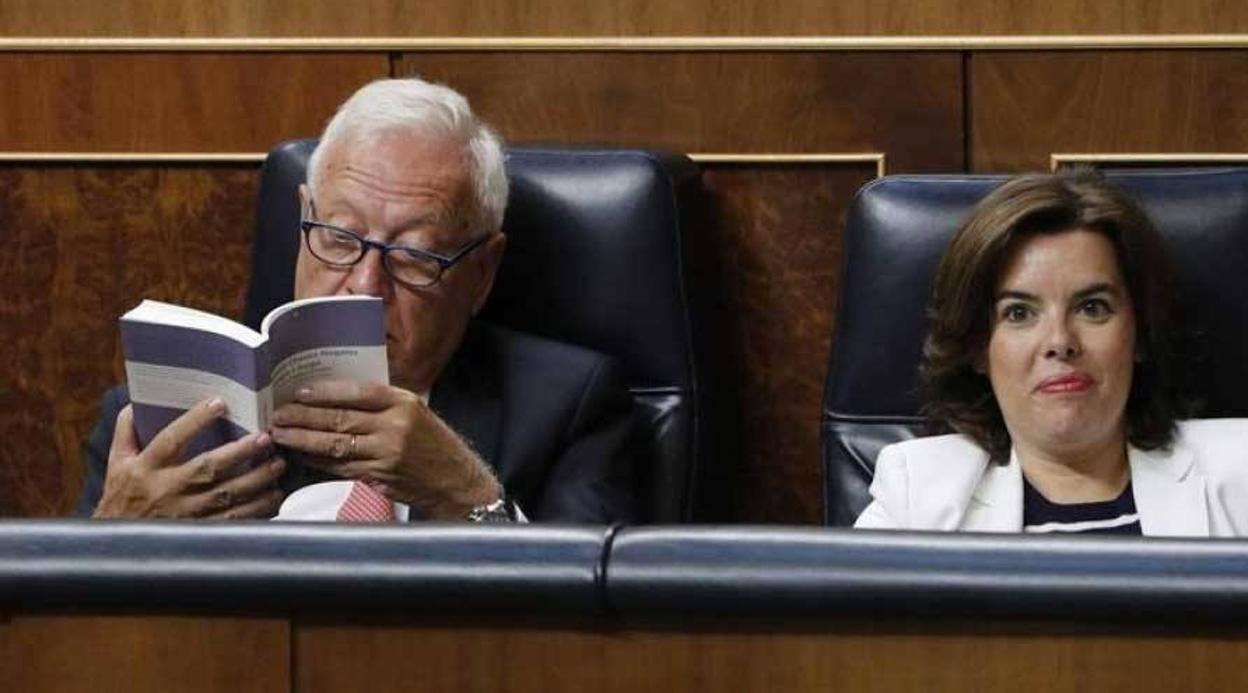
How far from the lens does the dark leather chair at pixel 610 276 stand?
2.56m

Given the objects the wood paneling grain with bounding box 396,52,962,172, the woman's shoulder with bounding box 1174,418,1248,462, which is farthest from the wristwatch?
the wood paneling grain with bounding box 396,52,962,172

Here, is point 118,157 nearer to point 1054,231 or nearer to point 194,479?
point 194,479

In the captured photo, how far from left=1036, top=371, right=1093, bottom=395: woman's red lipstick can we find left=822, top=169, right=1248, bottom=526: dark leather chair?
0.18 metres

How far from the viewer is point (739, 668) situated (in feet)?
4.58

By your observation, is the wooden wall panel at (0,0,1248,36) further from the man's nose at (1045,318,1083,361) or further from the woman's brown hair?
the man's nose at (1045,318,1083,361)

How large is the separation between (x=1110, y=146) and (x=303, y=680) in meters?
1.81

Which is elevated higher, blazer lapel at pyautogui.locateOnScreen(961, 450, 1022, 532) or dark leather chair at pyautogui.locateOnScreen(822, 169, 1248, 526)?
dark leather chair at pyautogui.locateOnScreen(822, 169, 1248, 526)

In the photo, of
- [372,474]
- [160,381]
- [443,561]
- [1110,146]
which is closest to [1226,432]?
[1110,146]

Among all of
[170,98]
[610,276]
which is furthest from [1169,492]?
[170,98]

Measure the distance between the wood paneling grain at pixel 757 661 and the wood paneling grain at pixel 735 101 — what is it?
1.66m

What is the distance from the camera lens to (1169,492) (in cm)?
235

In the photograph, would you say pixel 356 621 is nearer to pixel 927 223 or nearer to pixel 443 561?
pixel 443 561

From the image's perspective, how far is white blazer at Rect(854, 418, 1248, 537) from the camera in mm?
2342

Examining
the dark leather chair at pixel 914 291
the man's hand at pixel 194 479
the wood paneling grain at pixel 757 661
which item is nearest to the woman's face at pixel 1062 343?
the dark leather chair at pixel 914 291
